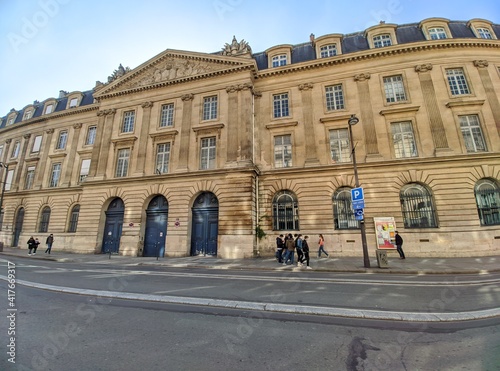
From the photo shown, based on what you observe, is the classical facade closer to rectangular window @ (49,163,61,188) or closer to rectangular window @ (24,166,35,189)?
rectangular window @ (49,163,61,188)

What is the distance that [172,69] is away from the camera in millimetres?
23891

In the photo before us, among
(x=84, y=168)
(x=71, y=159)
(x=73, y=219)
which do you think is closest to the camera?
(x=73, y=219)

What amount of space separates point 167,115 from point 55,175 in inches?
679

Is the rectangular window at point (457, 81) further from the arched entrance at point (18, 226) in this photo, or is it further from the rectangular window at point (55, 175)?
the arched entrance at point (18, 226)

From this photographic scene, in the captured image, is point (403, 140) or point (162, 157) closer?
point (403, 140)

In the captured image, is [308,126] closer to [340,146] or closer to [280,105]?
[340,146]

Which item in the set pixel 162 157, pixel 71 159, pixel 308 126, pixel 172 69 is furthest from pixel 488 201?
pixel 71 159

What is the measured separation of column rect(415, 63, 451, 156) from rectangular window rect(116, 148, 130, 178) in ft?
88.1

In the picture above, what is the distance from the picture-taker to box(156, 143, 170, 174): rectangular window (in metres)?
21.8

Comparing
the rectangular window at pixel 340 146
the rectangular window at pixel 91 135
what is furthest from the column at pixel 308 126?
the rectangular window at pixel 91 135

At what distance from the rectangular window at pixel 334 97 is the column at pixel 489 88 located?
34.9ft

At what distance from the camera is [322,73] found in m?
21.3

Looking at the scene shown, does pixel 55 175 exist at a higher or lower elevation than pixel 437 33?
lower

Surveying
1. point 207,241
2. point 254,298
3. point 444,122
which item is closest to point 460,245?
point 444,122
